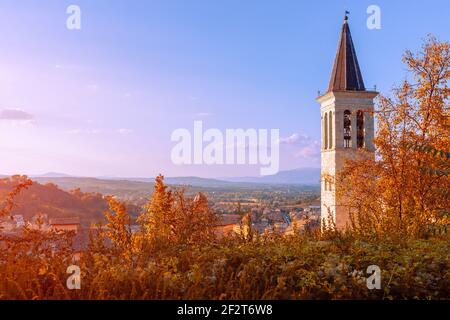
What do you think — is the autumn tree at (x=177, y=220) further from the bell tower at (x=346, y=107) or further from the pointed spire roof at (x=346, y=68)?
the pointed spire roof at (x=346, y=68)

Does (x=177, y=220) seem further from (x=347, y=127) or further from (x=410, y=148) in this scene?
(x=347, y=127)

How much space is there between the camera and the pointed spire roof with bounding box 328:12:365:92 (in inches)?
1617

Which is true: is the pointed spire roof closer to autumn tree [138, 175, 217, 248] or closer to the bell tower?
the bell tower

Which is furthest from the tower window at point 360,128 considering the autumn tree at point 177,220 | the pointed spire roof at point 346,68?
the autumn tree at point 177,220

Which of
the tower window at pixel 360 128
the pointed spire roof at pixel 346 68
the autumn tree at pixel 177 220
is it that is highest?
the pointed spire roof at pixel 346 68

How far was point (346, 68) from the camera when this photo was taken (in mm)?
41938

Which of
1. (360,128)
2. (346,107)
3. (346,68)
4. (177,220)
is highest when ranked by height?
(346,68)

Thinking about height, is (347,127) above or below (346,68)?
below

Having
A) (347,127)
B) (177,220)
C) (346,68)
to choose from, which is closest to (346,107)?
(347,127)

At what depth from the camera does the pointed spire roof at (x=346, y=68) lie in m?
41.1

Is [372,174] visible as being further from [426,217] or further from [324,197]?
[324,197]
